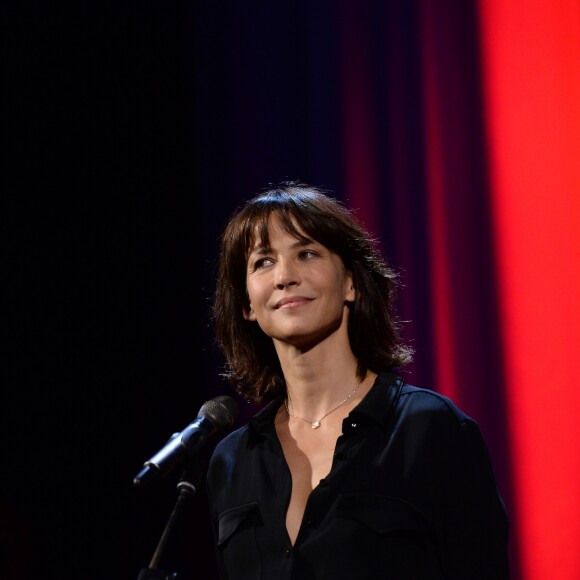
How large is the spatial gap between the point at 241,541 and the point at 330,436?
0.32 metres

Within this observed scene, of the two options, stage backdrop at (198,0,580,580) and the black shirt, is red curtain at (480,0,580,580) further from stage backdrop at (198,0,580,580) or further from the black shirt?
the black shirt

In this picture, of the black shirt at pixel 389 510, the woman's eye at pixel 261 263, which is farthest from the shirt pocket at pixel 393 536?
the woman's eye at pixel 261 263

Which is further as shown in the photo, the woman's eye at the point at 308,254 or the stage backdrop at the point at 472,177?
the stage backdrop at the point at 472,177

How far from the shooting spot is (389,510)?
181cm

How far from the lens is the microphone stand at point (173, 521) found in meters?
1.47

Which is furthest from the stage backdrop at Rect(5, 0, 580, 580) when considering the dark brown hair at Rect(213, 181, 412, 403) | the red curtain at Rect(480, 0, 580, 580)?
the dark brown hair at Rect(213, 181, 412, 403)

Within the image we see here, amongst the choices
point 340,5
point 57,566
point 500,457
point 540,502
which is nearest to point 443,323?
point 500,457

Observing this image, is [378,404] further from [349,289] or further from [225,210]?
[225,210]

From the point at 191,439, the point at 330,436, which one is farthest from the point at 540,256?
the point at 191,439

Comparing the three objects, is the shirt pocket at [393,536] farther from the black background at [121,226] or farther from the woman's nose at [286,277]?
the black background at [121,226]

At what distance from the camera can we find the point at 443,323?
9.77 ft

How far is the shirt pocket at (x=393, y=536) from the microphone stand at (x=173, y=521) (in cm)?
39

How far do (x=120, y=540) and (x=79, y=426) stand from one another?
0.50 meters

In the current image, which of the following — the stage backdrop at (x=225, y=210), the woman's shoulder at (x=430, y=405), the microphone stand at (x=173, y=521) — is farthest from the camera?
the stage backdrop at (x=225, y=210)
